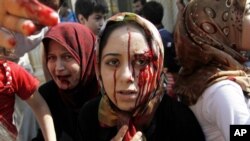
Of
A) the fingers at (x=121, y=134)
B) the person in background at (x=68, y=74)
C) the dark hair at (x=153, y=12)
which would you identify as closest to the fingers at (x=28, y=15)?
the fingers at (x=121, y=134)

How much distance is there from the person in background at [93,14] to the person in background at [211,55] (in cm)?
144

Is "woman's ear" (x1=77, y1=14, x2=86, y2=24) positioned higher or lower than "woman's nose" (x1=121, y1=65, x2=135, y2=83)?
higher

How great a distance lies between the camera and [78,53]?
6.57 feet

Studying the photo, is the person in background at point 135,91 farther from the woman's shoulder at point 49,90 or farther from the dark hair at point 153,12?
the dark hair at point 153,12

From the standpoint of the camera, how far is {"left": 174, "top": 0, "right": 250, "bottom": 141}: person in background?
5.02 feet

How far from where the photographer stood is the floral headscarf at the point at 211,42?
1603mm

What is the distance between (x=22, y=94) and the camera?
179 centimetres

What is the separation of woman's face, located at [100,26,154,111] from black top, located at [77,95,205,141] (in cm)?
11

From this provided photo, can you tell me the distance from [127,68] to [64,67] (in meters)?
0.54

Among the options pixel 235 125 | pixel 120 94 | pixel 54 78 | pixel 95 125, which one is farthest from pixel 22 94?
pixel 235 125

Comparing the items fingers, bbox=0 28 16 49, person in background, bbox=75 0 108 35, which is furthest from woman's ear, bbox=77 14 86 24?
fingers, bbox=0 28 16 49

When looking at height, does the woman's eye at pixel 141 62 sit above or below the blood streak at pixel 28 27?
below

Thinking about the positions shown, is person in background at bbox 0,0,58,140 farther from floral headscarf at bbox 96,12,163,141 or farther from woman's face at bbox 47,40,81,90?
woman's face at bbox 47,40,81,90

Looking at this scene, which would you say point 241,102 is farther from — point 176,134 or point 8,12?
point 8,12
